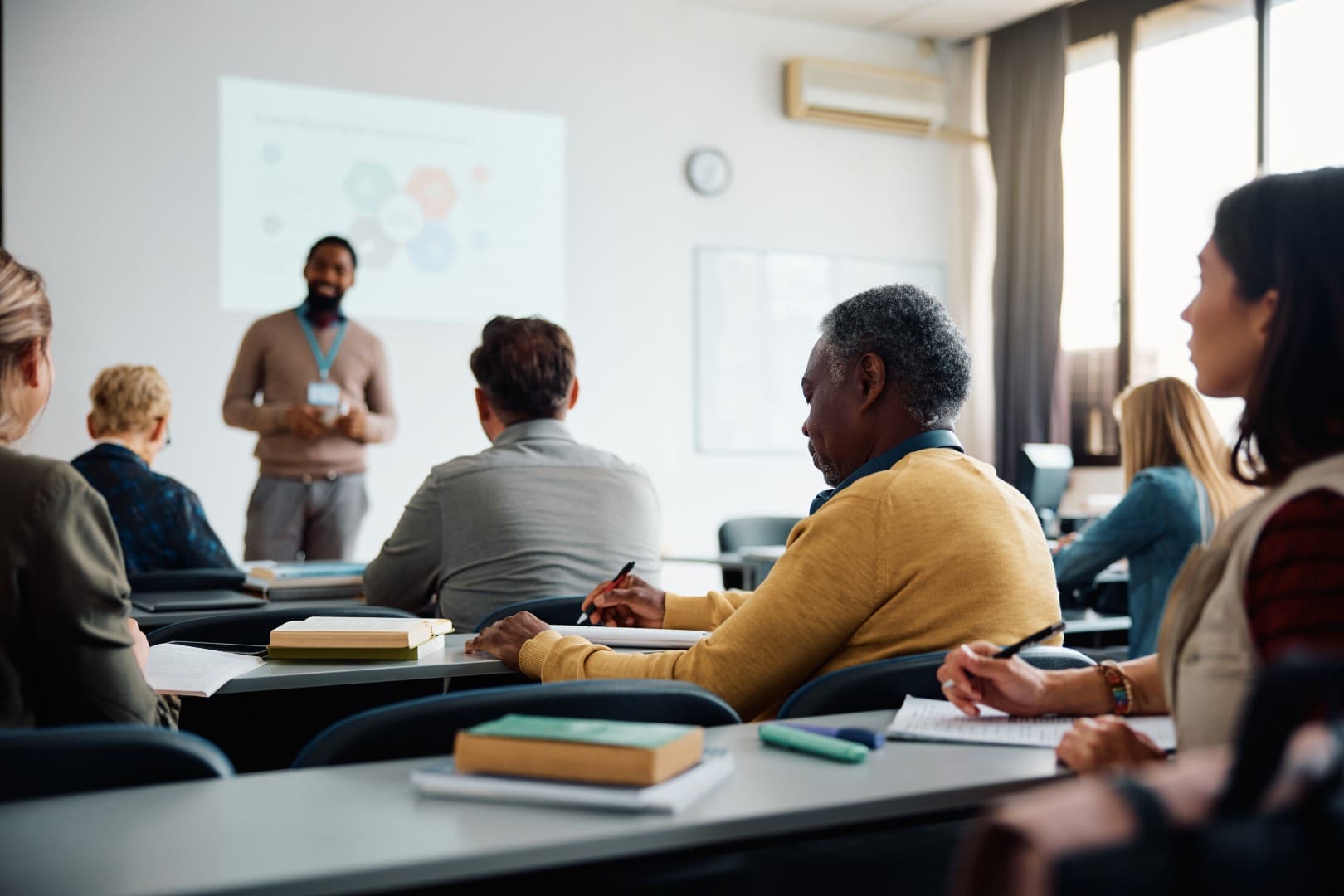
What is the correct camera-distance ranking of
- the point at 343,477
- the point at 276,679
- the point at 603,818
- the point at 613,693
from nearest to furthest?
the point at 603,818 < the point at 613,693 < the point at 276,679 < the point at 343,477

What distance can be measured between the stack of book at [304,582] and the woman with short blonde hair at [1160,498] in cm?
200

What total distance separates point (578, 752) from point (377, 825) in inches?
6.7

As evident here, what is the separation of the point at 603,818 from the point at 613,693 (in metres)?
0.36

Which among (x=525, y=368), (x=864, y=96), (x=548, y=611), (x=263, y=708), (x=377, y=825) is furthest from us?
(x=864, y=96)

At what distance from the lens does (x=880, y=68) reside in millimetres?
6898

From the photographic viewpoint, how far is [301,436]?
470 cm

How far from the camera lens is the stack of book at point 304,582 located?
295cm

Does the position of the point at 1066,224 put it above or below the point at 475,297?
above

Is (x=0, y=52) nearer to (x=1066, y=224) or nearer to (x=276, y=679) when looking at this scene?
(x=276, y=679)

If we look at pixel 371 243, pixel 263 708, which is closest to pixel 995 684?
pixel 263 708

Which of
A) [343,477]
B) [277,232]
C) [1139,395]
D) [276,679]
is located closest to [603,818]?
[276,679]

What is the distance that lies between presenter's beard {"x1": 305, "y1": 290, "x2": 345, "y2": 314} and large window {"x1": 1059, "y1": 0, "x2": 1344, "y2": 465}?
360cm

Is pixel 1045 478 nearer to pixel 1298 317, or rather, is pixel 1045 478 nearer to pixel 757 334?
pixel 757 334

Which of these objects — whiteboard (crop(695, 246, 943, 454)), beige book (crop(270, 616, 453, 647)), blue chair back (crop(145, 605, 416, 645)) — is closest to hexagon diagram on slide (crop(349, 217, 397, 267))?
whiteboard (crop(695, 246, 943, 454))
